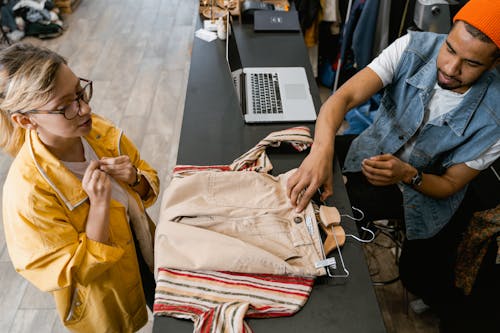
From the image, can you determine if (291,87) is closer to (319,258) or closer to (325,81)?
(319,258)

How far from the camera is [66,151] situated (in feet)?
3.92

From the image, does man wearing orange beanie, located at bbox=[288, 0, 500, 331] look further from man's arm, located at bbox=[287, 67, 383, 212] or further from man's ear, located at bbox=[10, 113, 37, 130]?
man's ear, located at bbox=[10, 113, 37, 130]

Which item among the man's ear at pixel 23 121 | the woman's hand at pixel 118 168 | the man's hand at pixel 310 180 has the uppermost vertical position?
the man's ear at pixel 23 121

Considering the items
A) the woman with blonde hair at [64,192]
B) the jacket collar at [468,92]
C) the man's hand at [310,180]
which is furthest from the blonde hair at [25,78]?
the jacket collar at [468,92]

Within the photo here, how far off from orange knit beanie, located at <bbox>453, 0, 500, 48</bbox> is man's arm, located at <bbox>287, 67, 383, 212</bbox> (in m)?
0.41

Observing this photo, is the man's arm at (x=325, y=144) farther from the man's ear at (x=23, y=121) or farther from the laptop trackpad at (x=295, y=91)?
the man's ear at (x=23, y=121)

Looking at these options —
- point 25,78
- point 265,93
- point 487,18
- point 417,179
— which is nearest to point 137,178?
point 25,78

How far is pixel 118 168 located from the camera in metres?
1.21

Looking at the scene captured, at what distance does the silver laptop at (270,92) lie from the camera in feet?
5.40

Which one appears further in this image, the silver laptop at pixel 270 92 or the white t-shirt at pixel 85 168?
the silver laptop at pixel 270 92

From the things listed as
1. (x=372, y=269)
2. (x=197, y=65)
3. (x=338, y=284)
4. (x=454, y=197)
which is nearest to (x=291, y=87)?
(x=197, y=65)

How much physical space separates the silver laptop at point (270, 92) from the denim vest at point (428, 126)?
0.35m

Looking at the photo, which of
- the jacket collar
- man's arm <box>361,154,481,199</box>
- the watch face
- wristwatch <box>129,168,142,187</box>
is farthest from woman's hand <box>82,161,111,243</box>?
the jacket collar

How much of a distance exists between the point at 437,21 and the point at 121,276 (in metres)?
2.13
